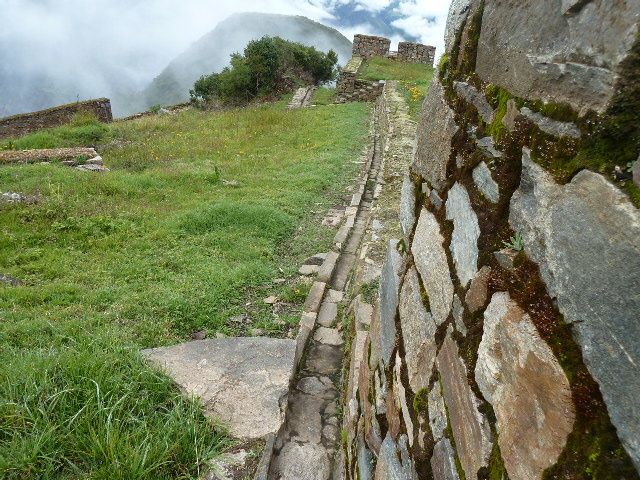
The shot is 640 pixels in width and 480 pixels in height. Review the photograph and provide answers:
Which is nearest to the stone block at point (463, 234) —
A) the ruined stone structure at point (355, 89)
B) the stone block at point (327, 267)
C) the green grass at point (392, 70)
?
Answer: the stone block at point (327, 267)

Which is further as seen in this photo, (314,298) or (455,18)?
(314,298)

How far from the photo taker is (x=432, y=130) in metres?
2.04

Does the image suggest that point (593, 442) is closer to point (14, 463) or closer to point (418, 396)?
point (418, 396)

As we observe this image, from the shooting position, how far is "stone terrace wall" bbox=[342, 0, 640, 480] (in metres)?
0.78

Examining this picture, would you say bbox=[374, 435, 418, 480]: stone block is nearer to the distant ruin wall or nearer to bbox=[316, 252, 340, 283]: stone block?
bbox=[316, 252, 340, 283]: stone block

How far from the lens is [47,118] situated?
16266 mm

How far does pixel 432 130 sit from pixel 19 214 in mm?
6690

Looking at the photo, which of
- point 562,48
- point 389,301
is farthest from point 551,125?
point 389,301

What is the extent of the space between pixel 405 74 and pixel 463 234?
68.1 ft

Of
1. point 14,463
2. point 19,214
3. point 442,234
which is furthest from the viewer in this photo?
point 19,214

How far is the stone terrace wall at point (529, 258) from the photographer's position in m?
0.78

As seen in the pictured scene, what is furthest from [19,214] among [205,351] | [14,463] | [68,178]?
[14,463]

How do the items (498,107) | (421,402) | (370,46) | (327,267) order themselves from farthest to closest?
(370,46) < (327,267) < (421,402) < (498,107)

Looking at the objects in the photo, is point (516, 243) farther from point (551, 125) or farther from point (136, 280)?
point (136, 280)
